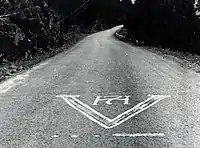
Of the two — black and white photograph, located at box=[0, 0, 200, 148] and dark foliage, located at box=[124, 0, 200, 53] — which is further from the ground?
black and white photograph, located at box=[0, 0, 200, 148]

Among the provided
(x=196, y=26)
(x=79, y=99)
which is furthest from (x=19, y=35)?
(x=196, y=26)

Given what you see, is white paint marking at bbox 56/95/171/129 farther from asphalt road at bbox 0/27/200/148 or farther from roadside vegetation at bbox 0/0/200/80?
roadside vegetation at bbox 0/0/200/80

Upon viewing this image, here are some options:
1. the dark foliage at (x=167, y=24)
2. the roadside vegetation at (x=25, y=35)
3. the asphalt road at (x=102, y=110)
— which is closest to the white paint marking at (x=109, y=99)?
the asphalt road at (x=102, y=110)

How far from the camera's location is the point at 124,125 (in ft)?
23.1

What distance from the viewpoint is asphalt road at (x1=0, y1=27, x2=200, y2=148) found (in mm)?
6211

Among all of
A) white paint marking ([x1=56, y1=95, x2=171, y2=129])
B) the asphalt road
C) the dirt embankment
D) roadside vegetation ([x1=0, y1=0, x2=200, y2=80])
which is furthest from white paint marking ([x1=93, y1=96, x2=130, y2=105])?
the dirt embankment

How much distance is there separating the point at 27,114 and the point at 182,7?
122ft

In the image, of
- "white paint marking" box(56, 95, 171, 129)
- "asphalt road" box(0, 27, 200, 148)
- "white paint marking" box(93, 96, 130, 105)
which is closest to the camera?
"asphalt road" box(0, 27, 200, 148)

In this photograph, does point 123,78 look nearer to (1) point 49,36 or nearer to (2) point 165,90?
(2) point 165,90

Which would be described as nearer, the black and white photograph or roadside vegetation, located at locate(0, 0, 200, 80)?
the black and white photograph

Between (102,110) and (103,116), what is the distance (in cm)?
53

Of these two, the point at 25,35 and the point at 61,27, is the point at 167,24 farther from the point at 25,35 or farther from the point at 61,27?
the point at 25,35

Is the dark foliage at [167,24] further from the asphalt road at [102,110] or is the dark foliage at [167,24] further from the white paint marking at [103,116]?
the white paint marking at [103,116]

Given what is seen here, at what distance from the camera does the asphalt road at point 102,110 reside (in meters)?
6.21
